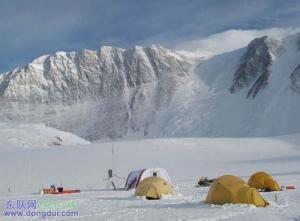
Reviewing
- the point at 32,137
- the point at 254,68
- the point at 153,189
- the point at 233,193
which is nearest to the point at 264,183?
the point at 153,189

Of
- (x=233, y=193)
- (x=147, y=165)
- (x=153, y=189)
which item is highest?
(x=147, y=165)

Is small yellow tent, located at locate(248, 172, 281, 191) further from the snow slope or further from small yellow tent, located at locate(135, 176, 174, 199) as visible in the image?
the snow slope

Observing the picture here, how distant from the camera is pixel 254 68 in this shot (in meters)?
184

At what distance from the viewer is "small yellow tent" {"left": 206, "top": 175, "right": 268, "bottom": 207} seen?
73.5 feet

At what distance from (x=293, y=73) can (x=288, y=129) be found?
93.2ft

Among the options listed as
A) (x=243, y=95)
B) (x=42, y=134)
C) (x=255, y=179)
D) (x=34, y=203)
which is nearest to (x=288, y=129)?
(x=243, y=95)

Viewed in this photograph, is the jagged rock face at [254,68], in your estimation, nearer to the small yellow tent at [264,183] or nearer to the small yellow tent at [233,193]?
the small yellow tent at [264,183]

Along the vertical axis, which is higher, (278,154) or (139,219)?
(278,154)

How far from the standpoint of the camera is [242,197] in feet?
74.1

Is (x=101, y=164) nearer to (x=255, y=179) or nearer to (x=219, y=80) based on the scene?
(x=255, y=179)

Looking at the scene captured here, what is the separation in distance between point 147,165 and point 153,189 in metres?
25.0

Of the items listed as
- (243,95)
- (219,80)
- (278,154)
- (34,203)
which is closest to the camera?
(34,203)

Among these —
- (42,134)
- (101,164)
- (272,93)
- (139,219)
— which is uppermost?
(272,93)

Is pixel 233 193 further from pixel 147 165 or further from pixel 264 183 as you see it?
pixel 147 165
